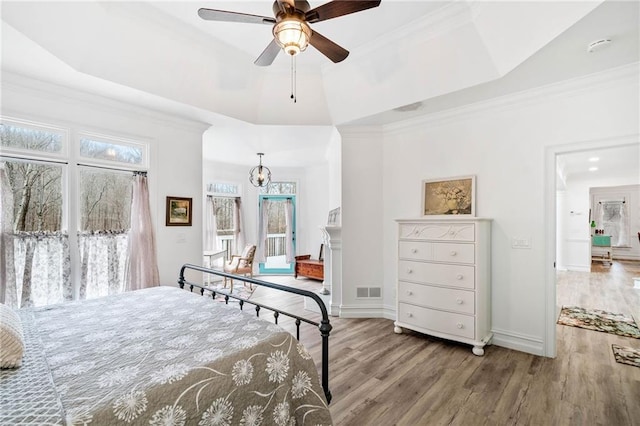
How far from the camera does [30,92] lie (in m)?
2.89

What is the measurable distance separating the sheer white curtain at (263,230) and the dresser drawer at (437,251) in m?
4.65

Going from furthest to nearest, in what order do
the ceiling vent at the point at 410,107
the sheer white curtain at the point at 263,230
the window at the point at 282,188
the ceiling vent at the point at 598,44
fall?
the window at the point at 282,188, the sheer white curtain at the point at 263,230, the ceiling vent at the point at 410,107, the ceiling vent at the point at 598,44

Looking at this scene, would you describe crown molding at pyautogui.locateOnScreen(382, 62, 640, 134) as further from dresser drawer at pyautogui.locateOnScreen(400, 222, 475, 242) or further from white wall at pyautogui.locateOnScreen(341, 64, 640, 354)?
dresser drawer at pyautogui.locateOnScreen(400, 222, 475, 242)

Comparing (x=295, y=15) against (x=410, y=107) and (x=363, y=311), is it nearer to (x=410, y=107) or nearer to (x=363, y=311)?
(x=410, y=107)

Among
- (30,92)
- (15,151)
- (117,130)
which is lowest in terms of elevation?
(15,151)

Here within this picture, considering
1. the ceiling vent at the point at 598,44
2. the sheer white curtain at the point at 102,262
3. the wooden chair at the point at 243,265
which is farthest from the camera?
the wooden chair at the point at 243,265

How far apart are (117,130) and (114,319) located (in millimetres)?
2487

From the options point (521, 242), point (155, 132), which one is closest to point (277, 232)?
point (155, 132)

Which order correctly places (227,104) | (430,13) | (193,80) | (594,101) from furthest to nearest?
(227,104) → (193,80) → (594,101) → (430,13)

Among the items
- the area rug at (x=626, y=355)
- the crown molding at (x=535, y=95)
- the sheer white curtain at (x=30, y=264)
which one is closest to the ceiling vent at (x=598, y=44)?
the crown molding at (x=535, y=95)

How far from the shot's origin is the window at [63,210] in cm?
283

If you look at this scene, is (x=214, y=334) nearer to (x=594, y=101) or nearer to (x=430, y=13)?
(x=430, y=13)

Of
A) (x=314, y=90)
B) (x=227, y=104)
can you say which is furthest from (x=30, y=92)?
(x=314, y=90)

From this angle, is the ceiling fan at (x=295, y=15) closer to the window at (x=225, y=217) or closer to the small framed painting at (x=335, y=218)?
the small framed painting at (x=335, y=218)
